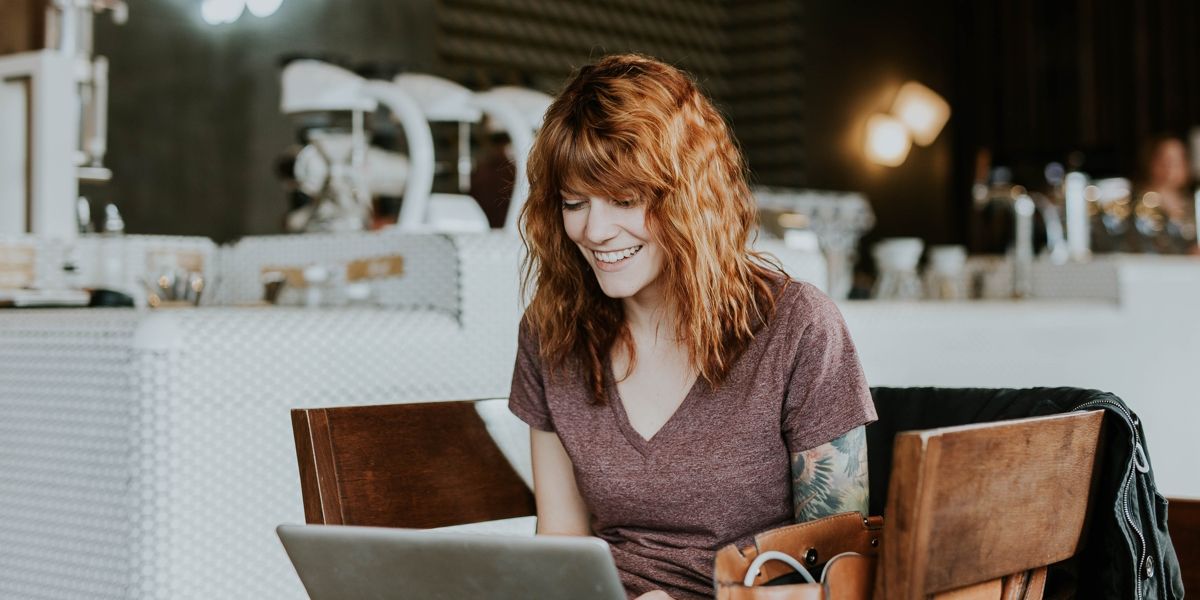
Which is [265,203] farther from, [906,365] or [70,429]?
[70,429]

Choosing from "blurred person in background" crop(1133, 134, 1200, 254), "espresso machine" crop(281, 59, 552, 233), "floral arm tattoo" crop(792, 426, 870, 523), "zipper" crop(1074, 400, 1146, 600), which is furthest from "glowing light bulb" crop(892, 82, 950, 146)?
"zipper" crop(1074, 400, 1146, 600)

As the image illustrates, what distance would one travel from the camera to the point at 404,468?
1426 mm

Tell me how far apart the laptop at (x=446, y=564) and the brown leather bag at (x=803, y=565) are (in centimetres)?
12

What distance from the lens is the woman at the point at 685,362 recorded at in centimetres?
137

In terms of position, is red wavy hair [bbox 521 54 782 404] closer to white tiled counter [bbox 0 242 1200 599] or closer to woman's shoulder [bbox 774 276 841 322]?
woman's shoulder [bbox 774 276 841 322]

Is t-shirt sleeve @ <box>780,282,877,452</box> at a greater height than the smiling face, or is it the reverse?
the smiling face

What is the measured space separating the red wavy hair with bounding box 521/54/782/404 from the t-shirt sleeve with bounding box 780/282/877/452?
0.21 feet

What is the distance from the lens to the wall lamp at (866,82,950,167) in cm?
813

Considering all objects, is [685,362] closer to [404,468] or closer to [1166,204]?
[404,468]

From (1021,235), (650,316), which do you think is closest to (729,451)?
(650,316)

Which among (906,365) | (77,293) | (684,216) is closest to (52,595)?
(77,293)

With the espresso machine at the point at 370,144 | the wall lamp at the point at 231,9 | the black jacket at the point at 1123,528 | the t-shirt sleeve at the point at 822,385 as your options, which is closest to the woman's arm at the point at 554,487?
the t-shirt sleeve at the point at 822,385

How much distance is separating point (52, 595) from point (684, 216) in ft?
2.82

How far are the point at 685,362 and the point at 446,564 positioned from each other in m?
0.51
